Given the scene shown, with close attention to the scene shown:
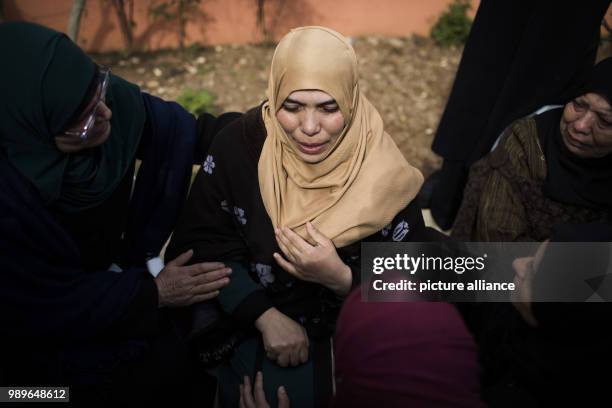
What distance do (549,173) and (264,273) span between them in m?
1.58

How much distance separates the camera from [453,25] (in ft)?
17.3

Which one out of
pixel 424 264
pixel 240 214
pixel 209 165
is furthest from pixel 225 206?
pixel 424 264

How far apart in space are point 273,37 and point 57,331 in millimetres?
4346

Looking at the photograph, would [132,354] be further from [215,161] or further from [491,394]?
[491,394]

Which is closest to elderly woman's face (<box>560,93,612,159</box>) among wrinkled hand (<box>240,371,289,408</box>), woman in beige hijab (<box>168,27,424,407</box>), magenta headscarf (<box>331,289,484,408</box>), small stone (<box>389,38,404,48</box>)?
woman in beige hijab (<box>168,27,424,407</box>)

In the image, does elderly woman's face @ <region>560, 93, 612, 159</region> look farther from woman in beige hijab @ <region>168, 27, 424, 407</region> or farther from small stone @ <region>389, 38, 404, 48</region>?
small stone @ <region>389, 38, 404, 48</region>

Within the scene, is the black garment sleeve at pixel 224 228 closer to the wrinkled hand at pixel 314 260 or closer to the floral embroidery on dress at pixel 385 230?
the wrinkled hand at pixel 314 260

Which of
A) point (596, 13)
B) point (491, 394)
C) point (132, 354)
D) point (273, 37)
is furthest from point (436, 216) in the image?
point (273, 37)

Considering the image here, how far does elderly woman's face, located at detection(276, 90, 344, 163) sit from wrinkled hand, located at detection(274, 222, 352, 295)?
33 centimetres

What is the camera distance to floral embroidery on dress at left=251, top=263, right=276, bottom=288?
78.6 inches

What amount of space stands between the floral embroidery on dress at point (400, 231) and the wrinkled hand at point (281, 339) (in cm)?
58

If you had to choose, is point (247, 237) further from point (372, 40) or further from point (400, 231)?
point (372, 40)

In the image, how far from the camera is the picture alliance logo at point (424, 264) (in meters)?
1.97

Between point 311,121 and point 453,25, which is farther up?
point 453,25
